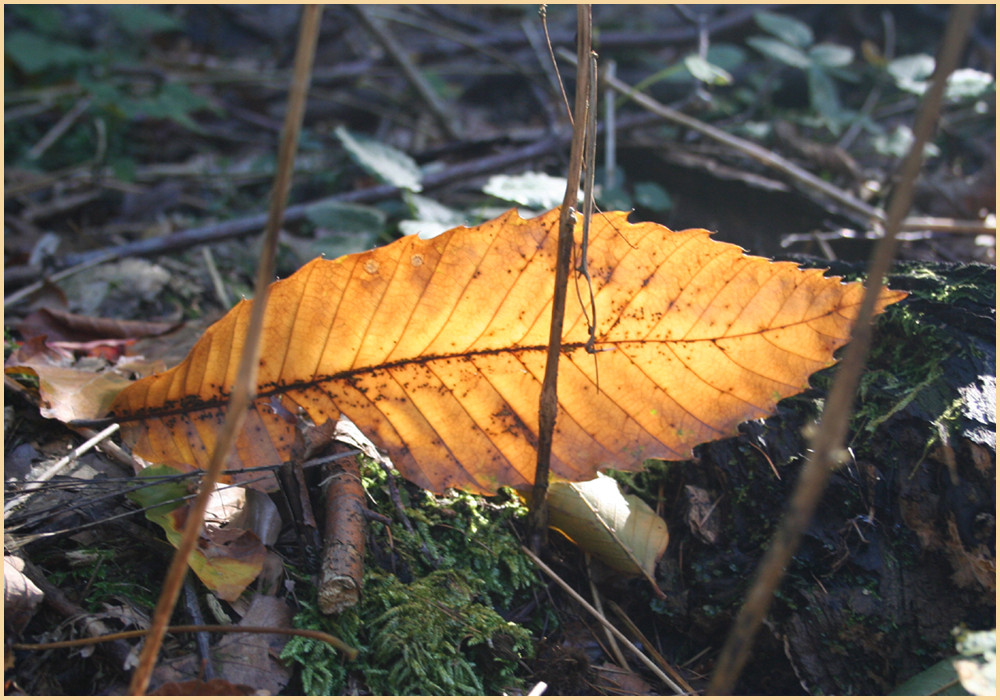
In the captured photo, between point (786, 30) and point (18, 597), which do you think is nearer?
point (18, 597)

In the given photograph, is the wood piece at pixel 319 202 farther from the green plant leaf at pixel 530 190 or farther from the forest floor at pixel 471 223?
the green plant leaf at pixel 530 190

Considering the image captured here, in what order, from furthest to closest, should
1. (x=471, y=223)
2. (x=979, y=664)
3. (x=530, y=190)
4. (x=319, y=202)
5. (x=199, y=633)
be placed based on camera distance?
(x=319, y=202)
(x=471, y=223)
(x=530, y=190)
(x=199, y=633)
(x=979, y=664)

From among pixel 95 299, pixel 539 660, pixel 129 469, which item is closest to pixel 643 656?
pixel 539 660

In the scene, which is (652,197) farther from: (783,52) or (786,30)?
(786,30)

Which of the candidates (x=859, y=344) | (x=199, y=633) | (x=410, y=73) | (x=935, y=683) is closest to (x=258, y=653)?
(x=199, y=633)

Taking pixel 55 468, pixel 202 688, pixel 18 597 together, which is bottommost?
pixel 202 688

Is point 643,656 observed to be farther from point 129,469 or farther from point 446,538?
point 129,469
